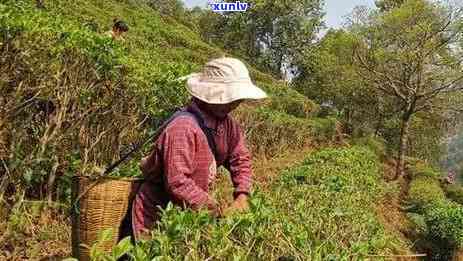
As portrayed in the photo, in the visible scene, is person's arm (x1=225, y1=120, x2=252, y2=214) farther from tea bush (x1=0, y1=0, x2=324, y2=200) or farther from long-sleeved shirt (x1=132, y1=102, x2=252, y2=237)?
tea bush (x1=0, y1=0, x2=324, y2=200)

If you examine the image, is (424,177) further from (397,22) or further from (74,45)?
(74,45)

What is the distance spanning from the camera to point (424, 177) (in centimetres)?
2500

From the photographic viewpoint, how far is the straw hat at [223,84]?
2766mm

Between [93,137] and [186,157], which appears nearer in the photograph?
[186,157]

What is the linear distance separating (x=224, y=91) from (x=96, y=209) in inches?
33.0

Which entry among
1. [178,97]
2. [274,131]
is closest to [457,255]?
[274,131]

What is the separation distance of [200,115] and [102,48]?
2937mm

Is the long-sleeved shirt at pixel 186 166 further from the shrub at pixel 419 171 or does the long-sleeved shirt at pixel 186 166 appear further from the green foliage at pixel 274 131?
the shrub at pixel 419 171

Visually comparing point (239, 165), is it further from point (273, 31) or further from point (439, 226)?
point (273, 31)

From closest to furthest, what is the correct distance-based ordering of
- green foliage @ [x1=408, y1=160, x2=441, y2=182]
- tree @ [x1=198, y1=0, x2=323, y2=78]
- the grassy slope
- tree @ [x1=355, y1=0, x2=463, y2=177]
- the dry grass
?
the grassy slope < the dry grass < tree @ [x1=355, y1=0, x2=463, y2=177] < green foliage @ [x1=408, y1=160, x2=441, y2=182] < tree @ [x1=198, y1=0, x2=323, y2=78]

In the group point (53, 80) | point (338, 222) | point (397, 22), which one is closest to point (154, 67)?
point (53, 80)

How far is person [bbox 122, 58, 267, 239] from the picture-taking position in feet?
8.61

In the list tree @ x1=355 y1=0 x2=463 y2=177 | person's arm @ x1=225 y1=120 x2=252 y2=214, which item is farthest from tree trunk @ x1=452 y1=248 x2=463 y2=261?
person's arm @ x1=225 y1=120 x2=252 y2=214

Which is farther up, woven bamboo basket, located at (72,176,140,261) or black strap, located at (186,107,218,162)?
black strap, located at (186,107,218,162)
